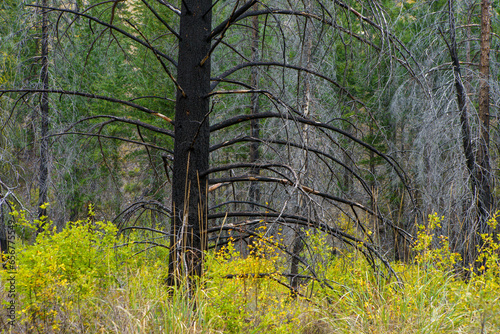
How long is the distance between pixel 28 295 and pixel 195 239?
4.78 feet

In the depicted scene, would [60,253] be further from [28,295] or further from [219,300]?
[219,300]

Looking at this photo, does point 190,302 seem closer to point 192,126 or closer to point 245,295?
point 245,295

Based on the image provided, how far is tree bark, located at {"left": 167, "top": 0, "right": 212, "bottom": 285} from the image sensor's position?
10.5ft

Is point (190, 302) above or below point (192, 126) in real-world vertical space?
below

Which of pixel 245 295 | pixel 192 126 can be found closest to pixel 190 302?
pixel 245 295

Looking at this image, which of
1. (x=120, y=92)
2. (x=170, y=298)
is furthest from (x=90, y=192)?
(x=170, y=298)

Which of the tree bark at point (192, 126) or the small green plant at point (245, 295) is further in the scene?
the tree bark at point (192, 126)

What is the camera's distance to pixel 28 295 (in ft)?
10.8

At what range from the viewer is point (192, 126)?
10.6ft

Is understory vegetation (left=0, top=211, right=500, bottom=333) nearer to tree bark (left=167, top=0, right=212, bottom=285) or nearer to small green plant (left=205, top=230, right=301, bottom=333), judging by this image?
small green plant (left=205, top=230, right=301, bottom=333)

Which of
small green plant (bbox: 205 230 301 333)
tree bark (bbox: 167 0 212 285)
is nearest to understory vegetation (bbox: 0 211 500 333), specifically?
small green plant (bbox: 205 230 301 333)

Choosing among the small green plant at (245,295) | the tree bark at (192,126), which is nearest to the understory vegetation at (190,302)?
the small green plant at (245,295)

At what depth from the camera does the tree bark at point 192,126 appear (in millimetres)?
3199

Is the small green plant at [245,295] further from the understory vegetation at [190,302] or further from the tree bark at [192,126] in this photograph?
the tree bark at [192,126]
